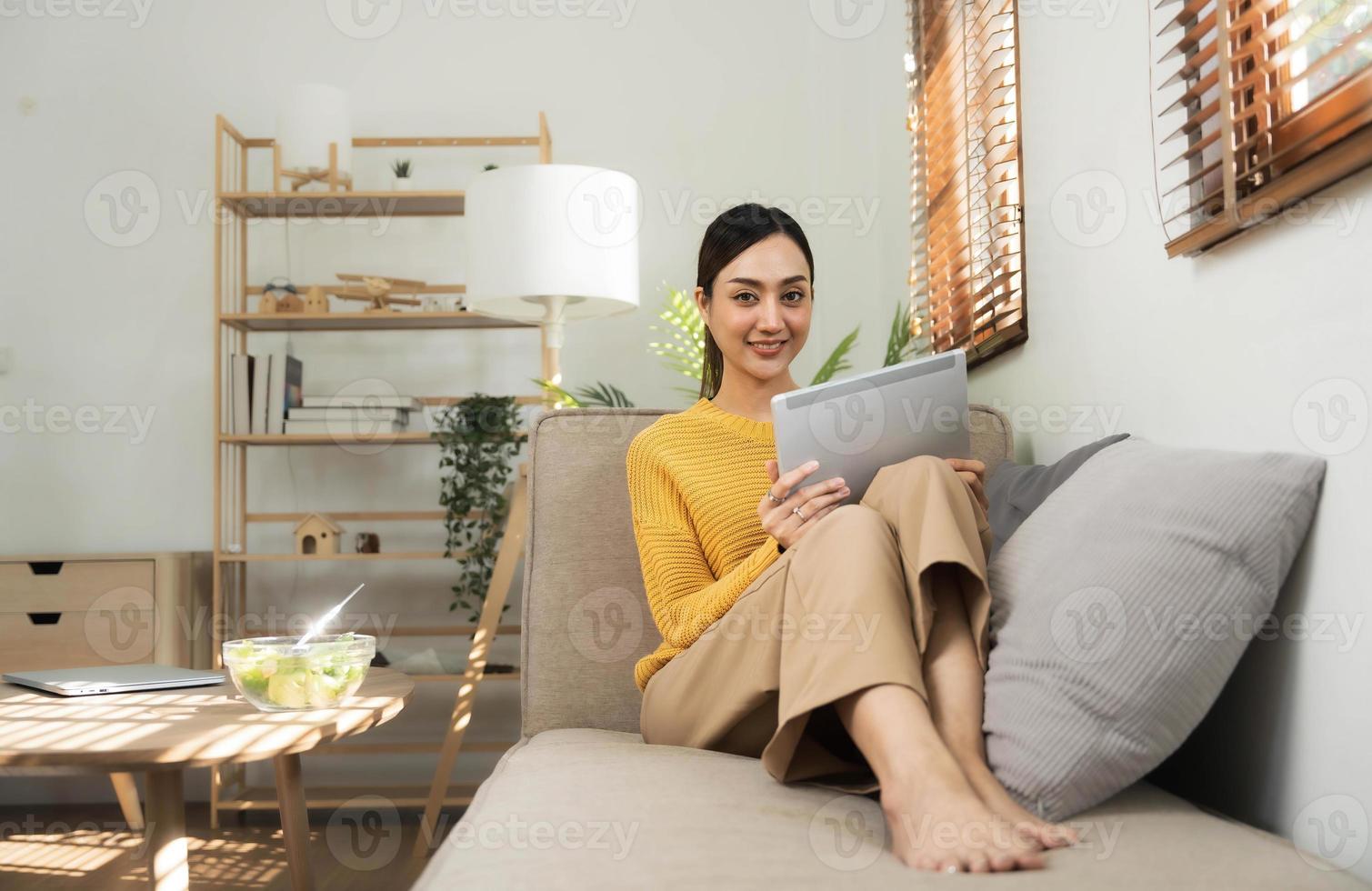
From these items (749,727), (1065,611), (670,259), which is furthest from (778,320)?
(670,259)

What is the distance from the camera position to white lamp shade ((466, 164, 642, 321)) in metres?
2.59

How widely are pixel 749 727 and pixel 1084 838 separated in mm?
463

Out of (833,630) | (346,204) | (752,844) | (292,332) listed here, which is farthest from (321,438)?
(752,844)

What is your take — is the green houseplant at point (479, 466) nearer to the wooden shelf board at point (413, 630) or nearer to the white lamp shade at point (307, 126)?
the wooden shelf board at point (413, 630)

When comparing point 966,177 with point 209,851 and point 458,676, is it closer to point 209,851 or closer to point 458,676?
point 458,676

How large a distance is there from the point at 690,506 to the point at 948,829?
0.81 metres

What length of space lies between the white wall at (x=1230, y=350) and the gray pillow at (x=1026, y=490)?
0.11 m

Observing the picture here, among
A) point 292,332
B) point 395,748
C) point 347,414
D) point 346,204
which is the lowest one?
point 395,748

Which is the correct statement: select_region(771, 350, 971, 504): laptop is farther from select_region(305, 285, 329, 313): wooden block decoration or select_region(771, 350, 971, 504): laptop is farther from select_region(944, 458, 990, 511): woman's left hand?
select_region(305, 285, 329, 313): wooden block decoration

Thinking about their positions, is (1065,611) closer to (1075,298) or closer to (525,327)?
(1075,298)

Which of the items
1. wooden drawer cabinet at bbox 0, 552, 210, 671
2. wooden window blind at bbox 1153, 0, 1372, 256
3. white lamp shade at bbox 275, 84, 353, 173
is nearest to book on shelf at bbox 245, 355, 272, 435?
wooden drawer cabinet at bbox 0, 552, 210, 671

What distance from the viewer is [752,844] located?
35.9 inches

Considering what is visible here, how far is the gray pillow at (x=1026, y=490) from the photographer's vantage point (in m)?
1.39

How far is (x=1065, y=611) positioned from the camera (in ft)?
3.41
